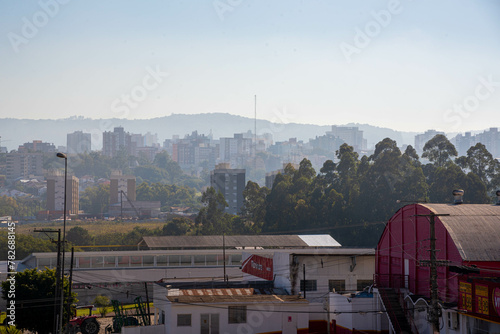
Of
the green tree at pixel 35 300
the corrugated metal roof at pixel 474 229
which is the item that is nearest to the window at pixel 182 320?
the green tree at pixel 35 300

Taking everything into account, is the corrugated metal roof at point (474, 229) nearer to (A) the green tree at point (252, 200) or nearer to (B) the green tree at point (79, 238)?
(A) the green tree at point (252, 200)

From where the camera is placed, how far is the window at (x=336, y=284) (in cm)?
3788

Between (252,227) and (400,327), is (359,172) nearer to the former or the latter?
(252,227)

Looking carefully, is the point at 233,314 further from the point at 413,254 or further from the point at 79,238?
the point at 79,238

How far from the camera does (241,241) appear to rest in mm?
61188

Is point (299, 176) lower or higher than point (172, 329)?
higher

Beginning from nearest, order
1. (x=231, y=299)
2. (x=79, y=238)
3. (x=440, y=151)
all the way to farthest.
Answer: (x=231, y=299) → (x=79, y=238) → (x=440, y=151)

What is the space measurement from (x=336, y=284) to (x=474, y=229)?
1072cm

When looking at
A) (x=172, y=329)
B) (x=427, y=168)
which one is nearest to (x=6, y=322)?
(x=172, y=329)

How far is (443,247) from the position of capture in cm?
2939

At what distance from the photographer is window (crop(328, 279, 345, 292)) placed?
37875 millimetres

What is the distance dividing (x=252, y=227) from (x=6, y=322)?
63.1 m

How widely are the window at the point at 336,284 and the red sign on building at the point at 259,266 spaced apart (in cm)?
376

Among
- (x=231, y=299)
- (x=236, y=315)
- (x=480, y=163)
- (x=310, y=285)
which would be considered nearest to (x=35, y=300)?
(x=231, y=299)
